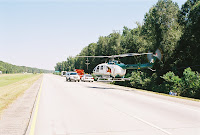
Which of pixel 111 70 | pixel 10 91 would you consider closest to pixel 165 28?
pixel 111 70

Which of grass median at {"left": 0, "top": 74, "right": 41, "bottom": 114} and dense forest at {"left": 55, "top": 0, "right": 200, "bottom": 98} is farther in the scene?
dense forest at {"left": 55, "top": 0, "right": 200, "bottom": 98}

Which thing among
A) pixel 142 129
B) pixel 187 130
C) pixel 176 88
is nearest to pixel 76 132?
pixel 142 129

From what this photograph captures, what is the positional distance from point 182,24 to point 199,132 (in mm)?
37451

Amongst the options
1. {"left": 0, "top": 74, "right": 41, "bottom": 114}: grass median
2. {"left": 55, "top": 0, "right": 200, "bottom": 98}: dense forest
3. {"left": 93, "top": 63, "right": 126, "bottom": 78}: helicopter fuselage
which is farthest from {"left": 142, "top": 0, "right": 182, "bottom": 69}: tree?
{"left": 0, "top": 74, "right": 41, "bottom": 114}: grass median

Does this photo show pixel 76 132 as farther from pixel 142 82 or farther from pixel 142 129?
pixel 142 82

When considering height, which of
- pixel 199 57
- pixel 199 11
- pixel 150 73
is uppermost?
pixel 199 11

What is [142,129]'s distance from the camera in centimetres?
685

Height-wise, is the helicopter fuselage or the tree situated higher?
the tree

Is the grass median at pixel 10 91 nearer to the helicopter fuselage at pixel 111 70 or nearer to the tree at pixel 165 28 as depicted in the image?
the helicopter fuselage at pixel 111 70

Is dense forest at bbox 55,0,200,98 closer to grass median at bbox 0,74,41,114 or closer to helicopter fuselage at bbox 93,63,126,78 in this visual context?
helicopter fuselage at bbox 93,63,126,78

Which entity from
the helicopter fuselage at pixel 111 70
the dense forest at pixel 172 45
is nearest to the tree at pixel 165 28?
the dense forest at pixel 172 45

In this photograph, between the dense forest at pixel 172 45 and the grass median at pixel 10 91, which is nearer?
the grass median at pixel 10 91

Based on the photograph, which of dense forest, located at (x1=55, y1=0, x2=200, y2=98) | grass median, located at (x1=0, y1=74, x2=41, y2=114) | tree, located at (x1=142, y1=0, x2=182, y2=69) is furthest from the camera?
tree, located at (x1=142, y1=0, x2=182, y2=69)

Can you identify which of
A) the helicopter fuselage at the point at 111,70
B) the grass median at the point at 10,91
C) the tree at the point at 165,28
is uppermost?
the tree at the point at 165,28
